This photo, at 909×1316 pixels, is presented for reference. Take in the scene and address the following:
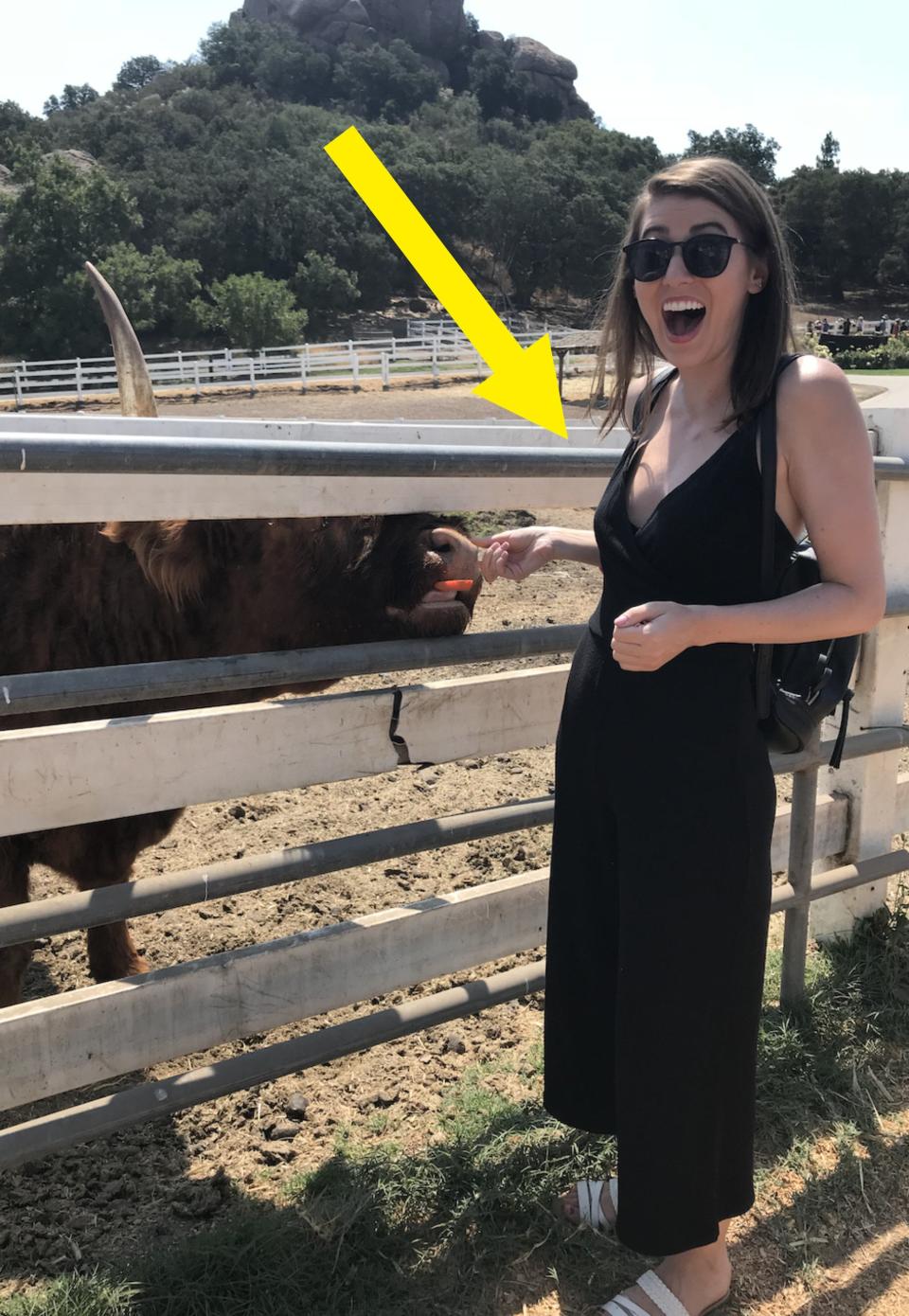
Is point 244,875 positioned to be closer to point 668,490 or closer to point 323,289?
point 668,490

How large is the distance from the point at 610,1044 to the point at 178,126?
11610 cm

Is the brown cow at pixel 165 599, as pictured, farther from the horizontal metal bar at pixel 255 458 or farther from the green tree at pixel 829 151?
the green tree at pixel 829 151

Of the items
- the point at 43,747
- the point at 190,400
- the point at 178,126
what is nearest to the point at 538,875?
the point at 43,747

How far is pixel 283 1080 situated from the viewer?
10.8ft

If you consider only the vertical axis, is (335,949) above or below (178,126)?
below

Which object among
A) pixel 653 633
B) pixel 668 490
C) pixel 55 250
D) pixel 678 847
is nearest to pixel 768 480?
pixel 668 490

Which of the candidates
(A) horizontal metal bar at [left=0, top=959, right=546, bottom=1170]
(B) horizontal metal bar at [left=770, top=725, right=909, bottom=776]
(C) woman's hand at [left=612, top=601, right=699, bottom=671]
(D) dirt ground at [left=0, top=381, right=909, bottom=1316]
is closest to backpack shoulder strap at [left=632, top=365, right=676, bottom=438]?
(C) woman's hand at [left=612, top=601, right=699, bottom=671]

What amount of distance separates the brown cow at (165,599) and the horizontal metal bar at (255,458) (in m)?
0.49

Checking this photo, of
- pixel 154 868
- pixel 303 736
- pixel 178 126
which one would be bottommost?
pixel 154 868

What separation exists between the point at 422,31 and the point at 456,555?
6902 inches

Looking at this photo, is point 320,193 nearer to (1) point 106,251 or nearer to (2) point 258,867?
(1) point 106,251

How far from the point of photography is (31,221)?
204 feet

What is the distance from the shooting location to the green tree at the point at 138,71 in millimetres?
153000

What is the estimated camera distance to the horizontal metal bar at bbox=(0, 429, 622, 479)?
1.91 metres
